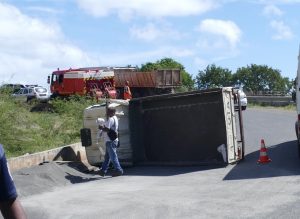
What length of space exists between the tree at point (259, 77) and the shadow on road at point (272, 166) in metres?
112

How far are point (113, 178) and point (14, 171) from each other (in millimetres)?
2336

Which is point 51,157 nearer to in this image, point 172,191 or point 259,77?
point 172,191

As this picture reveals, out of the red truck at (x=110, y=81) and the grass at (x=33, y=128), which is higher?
the red truck at (x=110, y=81)

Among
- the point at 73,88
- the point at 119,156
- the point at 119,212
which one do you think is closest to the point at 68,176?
the point at 119,156

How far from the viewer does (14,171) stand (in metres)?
14.1

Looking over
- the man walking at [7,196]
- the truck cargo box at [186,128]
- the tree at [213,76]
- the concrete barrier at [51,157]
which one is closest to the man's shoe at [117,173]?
the truck cargo box at [186,128]

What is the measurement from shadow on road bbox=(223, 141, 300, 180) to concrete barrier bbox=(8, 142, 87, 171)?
15.8 ft

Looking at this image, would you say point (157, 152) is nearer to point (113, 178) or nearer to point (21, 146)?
point (113, 178)

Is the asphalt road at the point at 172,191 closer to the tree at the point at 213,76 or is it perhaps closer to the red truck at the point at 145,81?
the red truck at the point at 145,81

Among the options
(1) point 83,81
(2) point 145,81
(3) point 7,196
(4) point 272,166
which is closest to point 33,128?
(4) point 272,166

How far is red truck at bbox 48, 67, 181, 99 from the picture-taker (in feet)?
133

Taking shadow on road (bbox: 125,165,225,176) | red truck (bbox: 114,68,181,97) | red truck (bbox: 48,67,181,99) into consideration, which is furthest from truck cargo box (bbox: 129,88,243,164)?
red truck (bbox: 114,68,181,97)

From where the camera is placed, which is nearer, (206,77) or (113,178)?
(113,178)

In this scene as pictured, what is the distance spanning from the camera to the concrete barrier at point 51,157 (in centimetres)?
1460
